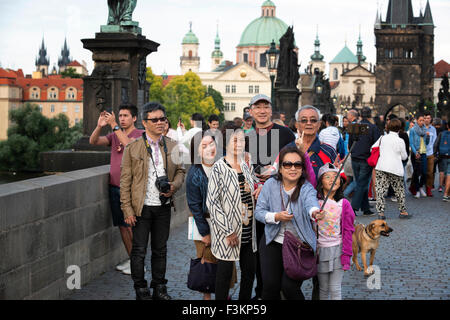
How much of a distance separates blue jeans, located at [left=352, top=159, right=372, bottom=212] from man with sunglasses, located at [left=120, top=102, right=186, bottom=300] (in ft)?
21.0

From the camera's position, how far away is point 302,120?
5934mm

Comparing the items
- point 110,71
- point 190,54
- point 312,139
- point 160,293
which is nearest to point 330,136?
point 110,71

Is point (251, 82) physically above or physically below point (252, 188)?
above

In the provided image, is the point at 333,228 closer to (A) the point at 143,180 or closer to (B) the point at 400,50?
(A) the point at 143,180

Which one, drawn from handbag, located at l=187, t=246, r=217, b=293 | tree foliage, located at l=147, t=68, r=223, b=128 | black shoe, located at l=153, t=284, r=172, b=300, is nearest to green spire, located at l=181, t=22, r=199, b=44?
tree foliage, located at l=147, t=68, r=223, b=128

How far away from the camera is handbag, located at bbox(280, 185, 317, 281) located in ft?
16.6

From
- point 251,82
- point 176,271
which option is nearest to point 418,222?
point 176,271

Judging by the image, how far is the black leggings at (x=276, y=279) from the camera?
16.8ft

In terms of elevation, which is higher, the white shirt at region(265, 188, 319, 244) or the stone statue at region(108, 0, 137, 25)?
the stone statue at region(108, 0, 137, 25)

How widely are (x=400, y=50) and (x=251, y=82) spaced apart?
2878 centimetres

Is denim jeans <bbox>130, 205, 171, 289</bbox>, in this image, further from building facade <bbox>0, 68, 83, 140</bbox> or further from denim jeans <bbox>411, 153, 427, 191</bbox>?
building facade <bbox>0, 68, 83, 140</bbox>

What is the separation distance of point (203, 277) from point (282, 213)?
1.11 m

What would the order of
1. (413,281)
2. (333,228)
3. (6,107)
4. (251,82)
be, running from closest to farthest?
(333,228) → (413,281) → (6,107) → (251,82)

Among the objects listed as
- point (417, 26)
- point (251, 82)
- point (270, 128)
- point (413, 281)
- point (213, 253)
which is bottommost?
point (413, 281)
